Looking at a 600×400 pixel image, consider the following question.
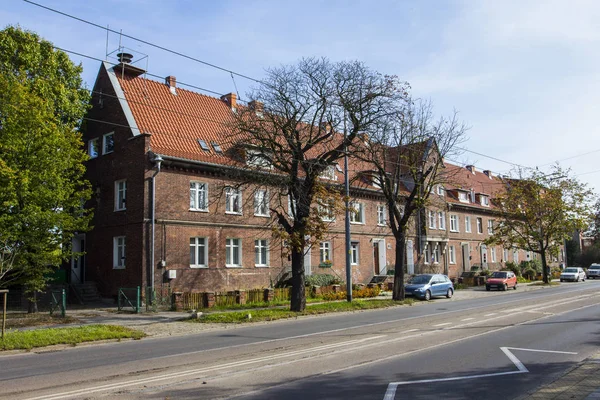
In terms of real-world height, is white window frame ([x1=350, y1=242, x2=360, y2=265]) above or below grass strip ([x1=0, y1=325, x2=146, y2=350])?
above

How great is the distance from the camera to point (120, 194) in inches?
1068

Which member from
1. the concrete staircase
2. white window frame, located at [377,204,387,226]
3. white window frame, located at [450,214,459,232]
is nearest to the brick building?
the concrete staircase

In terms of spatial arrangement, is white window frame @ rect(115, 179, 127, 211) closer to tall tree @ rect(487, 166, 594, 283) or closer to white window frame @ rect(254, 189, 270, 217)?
white window frame @ rect(254, 189, 270, 217)

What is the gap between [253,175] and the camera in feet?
67.7

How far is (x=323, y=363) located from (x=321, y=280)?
21224 mm

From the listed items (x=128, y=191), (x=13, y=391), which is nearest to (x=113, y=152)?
(x=128, y=191)

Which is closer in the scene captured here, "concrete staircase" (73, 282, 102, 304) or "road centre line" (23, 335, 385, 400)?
"road centre line" (23, 335, 385, 400)

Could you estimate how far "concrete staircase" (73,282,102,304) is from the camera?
26.0 m

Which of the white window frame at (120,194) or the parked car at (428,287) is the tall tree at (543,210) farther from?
the white window frame at (120,194)

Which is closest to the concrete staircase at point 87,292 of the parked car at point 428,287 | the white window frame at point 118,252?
the white window frame at point 118,252

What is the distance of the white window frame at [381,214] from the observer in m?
39.2

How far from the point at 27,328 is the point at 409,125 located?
2008 centimetres

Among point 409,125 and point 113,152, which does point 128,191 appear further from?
point 409,125

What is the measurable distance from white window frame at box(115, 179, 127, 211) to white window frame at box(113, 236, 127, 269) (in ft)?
5.29
